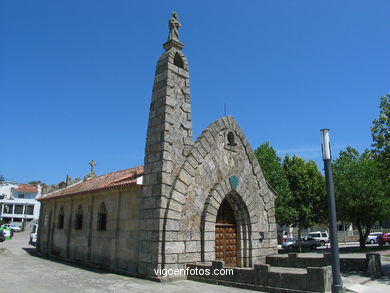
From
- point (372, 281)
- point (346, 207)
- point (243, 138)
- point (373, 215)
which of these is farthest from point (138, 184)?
point (373, 215)

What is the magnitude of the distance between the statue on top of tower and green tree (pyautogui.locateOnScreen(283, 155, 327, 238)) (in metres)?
21.9

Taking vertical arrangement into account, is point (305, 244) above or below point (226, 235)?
below

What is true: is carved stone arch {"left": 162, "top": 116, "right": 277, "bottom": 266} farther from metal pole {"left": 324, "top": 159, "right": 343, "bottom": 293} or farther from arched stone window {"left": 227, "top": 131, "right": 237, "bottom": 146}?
metal pole {"left": 324, "top": 159, "right": 343, "bottom": 293}

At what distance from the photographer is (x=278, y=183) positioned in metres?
31.0

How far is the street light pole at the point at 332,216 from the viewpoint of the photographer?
7.01 metres

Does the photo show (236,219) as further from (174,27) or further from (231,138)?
(174,27)

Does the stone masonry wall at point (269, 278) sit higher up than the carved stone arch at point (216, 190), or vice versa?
the carved stone arch at point (216, 190)

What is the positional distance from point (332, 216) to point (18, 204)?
7160cm

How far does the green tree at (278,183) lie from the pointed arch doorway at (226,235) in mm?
15931

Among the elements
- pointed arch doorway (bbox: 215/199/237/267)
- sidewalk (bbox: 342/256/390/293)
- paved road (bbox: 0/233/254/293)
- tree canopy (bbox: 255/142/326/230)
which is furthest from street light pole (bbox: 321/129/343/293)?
tree canopy (bbox: 255/142/326/230)

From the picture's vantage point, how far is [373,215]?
30219 millimetres

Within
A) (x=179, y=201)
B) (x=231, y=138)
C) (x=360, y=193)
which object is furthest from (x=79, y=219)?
(x=360, y=193)

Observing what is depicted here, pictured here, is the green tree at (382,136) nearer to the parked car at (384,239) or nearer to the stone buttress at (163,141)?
the stone buttress at (163,141)

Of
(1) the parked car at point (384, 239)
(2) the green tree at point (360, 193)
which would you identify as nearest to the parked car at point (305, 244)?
(2) the green tree at point (360, 193)
